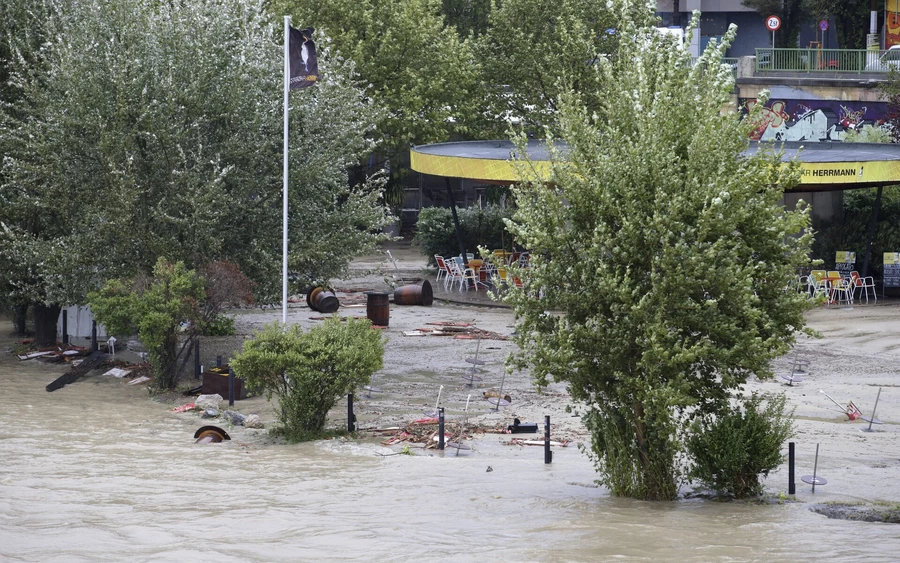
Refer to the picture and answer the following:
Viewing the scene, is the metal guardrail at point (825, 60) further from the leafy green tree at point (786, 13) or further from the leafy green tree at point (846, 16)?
the leafy green tree at point (786, 13)

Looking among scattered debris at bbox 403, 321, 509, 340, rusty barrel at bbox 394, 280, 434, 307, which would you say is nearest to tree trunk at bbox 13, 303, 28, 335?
scattered debris at bbox 403, 321, 509, 340

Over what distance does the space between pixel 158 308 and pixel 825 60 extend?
121ft

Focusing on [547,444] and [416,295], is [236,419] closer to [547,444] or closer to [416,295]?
[547,444]

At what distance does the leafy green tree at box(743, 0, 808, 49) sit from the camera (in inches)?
2093

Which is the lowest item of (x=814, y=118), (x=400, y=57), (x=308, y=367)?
(x=308, y=367)

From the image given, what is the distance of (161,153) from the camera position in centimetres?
2095

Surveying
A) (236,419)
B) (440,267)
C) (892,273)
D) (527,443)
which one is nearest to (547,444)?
(527,443)

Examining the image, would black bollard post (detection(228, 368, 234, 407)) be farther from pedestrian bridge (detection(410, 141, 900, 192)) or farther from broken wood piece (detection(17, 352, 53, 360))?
pedestrian bridge (detection(410, 141, 900, 192))

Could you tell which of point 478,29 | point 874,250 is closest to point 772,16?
point 478,29

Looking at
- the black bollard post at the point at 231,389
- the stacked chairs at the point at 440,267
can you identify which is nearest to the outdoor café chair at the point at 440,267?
the stacked chairs at the point at 440,267

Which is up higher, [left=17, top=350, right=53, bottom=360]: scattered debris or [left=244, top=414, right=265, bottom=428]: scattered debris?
[left=17, top=350, right=53, bottom=360]: scattered debris

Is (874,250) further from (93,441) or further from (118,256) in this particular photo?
(93,441)

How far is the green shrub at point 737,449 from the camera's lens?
1176cm

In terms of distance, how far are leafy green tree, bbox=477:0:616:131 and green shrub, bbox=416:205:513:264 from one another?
622cm
